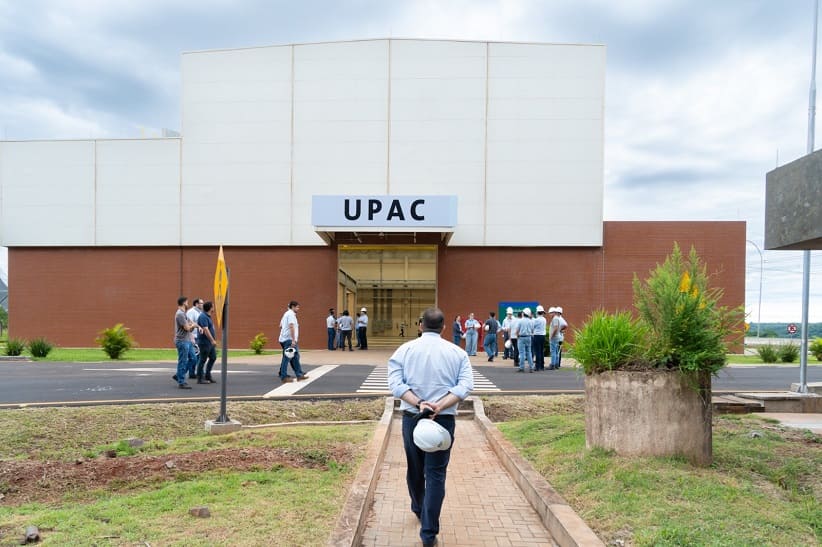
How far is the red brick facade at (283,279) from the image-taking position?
94.4ft

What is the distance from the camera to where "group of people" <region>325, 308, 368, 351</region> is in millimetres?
27438

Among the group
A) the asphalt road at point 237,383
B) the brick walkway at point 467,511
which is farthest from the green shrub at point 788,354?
the brick walkway at point 467,511

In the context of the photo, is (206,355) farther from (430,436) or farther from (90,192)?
(90,192)

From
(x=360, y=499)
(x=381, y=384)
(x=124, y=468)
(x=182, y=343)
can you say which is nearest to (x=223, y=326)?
(x=124, y=468)

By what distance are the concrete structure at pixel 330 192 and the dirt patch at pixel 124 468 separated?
21.3 metres

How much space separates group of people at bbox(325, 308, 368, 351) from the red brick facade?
0.97m

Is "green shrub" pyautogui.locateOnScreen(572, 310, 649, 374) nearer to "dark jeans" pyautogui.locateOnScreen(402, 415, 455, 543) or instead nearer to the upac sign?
"dark jeans" pyautogui.locateOnScreen(402, 415, 455, 543)

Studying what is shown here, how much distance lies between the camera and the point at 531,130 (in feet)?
94.6

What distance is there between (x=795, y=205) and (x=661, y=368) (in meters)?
2.09

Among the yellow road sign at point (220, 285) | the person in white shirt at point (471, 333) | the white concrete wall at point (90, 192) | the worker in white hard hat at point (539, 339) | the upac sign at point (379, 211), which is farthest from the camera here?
the white concrete wall at point (90, 192)

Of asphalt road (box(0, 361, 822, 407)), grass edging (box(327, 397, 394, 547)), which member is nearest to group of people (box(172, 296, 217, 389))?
asphalt road (box(0, 361, 822, 407))

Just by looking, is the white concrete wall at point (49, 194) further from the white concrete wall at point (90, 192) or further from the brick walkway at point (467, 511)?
the brick walkway at point (467, 511)

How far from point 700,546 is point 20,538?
4.70 metres

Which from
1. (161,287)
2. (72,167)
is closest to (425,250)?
(161,287)
